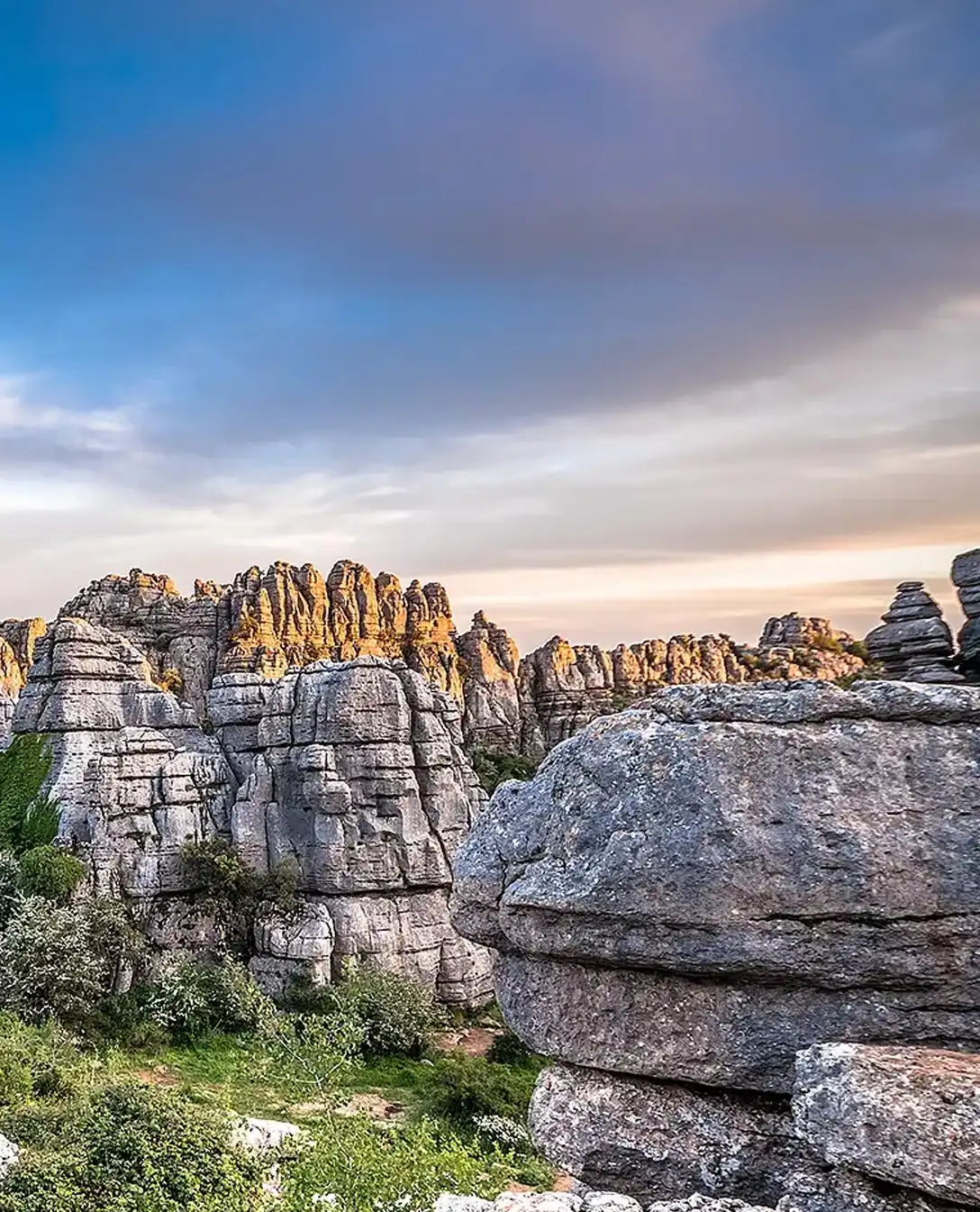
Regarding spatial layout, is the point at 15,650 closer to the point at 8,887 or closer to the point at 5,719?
the point at 5,719

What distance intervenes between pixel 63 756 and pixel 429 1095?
55.3 feet

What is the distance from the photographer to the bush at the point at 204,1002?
2873cm

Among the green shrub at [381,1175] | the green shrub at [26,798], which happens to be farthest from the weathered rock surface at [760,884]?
the green shrub at [26,798]

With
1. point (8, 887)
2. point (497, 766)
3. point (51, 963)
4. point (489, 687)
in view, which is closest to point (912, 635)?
point (51, 963)

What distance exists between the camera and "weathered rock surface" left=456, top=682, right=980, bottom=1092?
661 cm

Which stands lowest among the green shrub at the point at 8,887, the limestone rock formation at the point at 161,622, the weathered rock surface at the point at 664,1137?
the green shrub at the point at 8,887

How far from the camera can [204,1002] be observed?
1148 inches

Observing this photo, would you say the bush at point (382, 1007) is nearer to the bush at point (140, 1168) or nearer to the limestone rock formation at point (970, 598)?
the bush at point (140, 1168)

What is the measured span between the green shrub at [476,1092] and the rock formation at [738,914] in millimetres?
17543

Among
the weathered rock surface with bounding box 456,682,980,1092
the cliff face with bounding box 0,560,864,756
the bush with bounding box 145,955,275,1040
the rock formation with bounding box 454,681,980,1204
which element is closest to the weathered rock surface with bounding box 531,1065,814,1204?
the rock formation with bounding box 454,681,980,1204

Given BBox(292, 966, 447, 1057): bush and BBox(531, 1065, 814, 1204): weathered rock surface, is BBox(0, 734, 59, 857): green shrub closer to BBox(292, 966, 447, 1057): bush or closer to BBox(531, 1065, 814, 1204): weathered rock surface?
BBox(292, 966, 447, 1057): bush

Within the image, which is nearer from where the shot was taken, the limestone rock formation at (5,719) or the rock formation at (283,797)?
the rock formation at (283,797)

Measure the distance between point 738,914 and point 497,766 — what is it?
49.9 meters

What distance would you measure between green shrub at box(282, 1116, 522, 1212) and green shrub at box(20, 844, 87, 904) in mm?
19825
